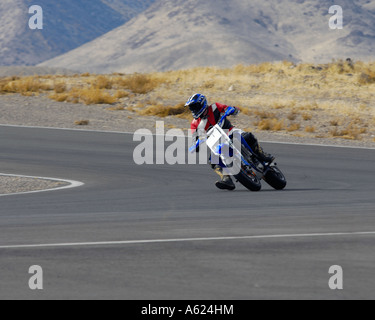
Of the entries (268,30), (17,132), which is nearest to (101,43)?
(268,30)

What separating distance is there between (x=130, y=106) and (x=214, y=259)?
88.4ft

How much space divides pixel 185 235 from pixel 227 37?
531ft

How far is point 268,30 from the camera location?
611 ft

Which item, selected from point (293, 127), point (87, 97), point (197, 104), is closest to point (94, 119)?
point (87, 97)

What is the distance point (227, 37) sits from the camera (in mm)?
169125

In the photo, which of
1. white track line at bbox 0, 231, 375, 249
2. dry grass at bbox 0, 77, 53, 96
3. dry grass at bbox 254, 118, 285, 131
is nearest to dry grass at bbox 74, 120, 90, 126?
dry grass at bbox 254, 118, 285, 131

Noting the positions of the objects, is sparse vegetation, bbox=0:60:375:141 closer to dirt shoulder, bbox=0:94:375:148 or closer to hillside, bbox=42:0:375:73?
dirt shoulder, bbox=0:94:375:148

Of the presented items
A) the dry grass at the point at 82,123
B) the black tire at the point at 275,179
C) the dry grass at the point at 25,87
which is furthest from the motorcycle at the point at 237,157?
the dry grass at the point at 25,87

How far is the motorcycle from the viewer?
13703 millimetres

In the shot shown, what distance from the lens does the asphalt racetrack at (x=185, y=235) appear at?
6895mm

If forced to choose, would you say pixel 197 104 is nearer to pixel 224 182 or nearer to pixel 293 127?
pixel 224 182

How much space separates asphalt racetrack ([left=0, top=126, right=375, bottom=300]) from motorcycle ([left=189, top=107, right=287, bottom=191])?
289mm

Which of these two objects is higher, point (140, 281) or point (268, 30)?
point (268, 30)
